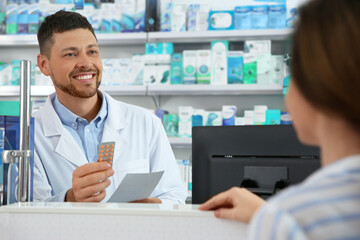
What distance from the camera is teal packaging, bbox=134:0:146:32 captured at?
3662 millimetres

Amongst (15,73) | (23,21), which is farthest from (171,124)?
(23,21)

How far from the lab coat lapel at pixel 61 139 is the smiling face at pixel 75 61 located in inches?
5.3

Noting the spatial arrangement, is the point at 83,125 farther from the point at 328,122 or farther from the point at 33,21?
the point at 33,21

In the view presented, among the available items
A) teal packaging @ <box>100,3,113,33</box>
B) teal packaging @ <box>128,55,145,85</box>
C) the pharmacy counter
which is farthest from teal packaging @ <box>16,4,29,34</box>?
the pharmacy counter

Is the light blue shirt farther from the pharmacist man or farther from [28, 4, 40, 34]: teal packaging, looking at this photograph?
[28, 4, 40, 34]: teal packaging

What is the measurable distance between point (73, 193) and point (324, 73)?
3.76 feet

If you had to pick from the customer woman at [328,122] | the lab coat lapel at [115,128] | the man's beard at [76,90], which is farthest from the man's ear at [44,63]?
the customer woman at [328,122]

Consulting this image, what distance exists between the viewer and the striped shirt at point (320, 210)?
1.62ft

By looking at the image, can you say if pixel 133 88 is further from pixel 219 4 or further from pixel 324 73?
pixel 324 73

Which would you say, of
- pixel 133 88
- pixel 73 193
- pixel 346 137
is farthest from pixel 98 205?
pixel 133 88

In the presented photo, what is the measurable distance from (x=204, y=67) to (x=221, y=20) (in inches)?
14.7

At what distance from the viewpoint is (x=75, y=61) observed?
2.18m

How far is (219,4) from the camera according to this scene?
154 inches

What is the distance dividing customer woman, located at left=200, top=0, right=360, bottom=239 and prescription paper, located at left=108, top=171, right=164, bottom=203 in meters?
0.77
